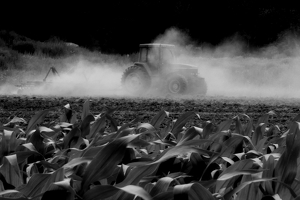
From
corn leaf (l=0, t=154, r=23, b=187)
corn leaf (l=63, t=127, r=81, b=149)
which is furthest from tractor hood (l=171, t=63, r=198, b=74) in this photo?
corn leaf (l=0, t=154, r=23, b=187)

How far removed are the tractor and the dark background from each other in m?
21.5

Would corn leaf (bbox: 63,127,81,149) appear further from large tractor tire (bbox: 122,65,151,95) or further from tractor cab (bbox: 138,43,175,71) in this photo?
tractor cab (bbox: 138,43,175,71)

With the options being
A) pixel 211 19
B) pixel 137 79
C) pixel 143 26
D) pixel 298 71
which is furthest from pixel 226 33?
pixel 137 79

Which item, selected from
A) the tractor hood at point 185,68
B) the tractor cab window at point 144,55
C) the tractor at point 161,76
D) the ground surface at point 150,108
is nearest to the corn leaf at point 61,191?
the ground surface at point 150,108

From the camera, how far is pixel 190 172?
1716mm

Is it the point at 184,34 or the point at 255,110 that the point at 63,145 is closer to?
Answer: the point at 255,110

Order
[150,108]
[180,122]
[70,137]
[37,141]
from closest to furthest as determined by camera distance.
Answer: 1. [37,141]
2. [70,137]
3. [180,122]
4. [150,108]

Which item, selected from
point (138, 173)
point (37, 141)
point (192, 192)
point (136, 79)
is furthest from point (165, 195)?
point (136, 79)

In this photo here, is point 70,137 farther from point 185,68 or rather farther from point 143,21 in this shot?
point 143,21

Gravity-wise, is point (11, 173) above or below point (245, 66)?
above

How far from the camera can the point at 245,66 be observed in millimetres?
32031

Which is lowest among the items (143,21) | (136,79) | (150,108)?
(150,108)

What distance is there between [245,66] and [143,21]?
34.8 feet

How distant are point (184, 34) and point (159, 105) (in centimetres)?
2867
